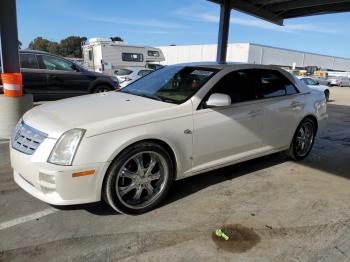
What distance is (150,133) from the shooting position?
342 cm

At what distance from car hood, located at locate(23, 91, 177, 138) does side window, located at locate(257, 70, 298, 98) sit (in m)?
1.67

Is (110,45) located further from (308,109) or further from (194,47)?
(194,47)

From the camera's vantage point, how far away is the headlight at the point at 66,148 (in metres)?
3.05

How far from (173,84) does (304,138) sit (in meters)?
2.59

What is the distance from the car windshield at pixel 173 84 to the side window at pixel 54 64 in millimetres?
6209

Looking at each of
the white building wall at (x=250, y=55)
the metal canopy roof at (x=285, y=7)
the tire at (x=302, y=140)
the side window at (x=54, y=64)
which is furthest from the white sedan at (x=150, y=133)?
the white building wall at (x=250, y=55)

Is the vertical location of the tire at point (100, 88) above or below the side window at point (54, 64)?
below

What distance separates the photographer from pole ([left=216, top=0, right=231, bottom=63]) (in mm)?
Result: 11297

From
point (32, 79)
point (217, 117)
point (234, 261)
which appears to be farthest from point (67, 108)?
point (32, 79)

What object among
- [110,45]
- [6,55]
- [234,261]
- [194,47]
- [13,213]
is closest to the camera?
[234,261]

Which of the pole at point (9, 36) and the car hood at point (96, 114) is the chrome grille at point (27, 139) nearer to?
the car hood at point (96, 114)

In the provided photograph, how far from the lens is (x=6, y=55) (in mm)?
6445

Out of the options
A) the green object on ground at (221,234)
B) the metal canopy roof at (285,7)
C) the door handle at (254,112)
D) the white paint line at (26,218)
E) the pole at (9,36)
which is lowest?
the white paint line at (26,218)

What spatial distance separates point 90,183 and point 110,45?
75.6 feet
